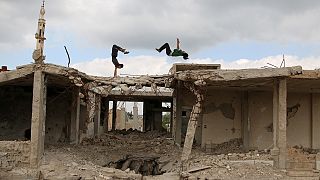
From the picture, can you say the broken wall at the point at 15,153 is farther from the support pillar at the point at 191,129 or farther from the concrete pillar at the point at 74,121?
the support pillar at the point at 191,129

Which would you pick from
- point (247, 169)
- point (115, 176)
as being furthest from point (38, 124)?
point (247, 169)

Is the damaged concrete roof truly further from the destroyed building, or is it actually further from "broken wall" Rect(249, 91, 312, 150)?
"broken wall" Rect(249, 91, 312, 150)

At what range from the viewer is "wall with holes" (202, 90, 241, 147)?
1750 centimetres

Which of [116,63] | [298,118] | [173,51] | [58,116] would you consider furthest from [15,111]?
[298,118]

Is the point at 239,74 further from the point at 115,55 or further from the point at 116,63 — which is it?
the point at 115,55

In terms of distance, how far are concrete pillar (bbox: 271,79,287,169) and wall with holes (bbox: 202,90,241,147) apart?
3.80m

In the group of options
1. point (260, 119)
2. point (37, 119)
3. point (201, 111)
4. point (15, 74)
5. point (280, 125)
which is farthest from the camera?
point (260, 119)

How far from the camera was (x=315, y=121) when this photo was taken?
17609 millimetres

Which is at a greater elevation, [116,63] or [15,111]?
[116,63]

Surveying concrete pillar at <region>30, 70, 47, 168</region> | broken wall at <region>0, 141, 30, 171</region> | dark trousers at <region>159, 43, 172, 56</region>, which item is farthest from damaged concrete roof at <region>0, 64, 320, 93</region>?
dark trousers at <region>159, 43, 172, 56</region>

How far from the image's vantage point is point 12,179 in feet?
42.4

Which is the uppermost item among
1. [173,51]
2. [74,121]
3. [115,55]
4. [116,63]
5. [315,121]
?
[173,51]

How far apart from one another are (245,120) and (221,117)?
954 millimetres

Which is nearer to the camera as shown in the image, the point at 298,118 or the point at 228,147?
the point at 228,147
